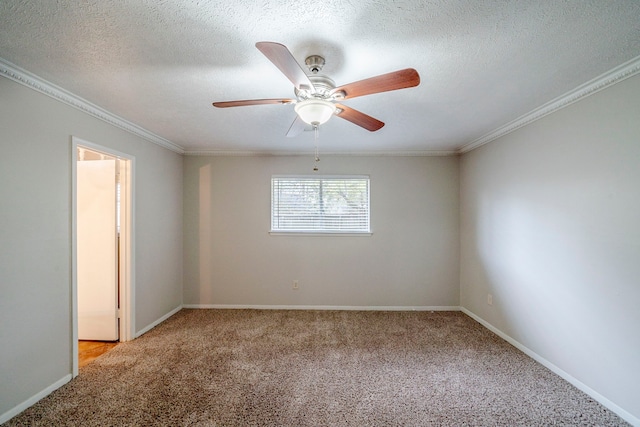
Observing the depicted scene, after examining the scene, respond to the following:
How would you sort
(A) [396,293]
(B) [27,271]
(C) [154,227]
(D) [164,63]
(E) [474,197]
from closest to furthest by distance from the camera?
(D) [164,63] < (B) [27,271] < (C) [154,227] < (E) [474,197] < (A) [396,293]

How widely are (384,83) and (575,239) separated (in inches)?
82.8

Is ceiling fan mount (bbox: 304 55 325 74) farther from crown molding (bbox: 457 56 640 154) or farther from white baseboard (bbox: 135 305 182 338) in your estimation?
white baseboard (bbox: 135 305 182 338)

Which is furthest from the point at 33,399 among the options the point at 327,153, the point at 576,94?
the point at 576,94

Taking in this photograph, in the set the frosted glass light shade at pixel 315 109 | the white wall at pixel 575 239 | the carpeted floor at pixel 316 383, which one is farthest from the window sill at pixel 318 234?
the frosted glass light shade at pixel 315 109

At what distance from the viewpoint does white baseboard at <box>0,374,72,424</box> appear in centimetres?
171

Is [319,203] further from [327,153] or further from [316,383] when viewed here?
[316,383]

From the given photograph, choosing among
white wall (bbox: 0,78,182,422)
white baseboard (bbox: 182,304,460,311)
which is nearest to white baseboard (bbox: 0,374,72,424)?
white wall (bbox: 0,78,182,422)

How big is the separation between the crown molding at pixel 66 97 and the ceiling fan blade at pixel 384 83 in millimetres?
2094

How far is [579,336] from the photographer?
207 centimetres

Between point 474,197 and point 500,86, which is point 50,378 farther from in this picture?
point 474,197

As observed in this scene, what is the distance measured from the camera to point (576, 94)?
2.00 meters

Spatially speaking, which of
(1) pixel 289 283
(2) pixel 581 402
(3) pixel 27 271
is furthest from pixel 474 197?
(3) pixel 27 271

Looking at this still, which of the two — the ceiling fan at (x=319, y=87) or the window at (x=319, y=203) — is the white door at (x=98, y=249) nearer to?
the window at (x=319, y=203)

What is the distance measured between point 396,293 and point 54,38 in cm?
410
